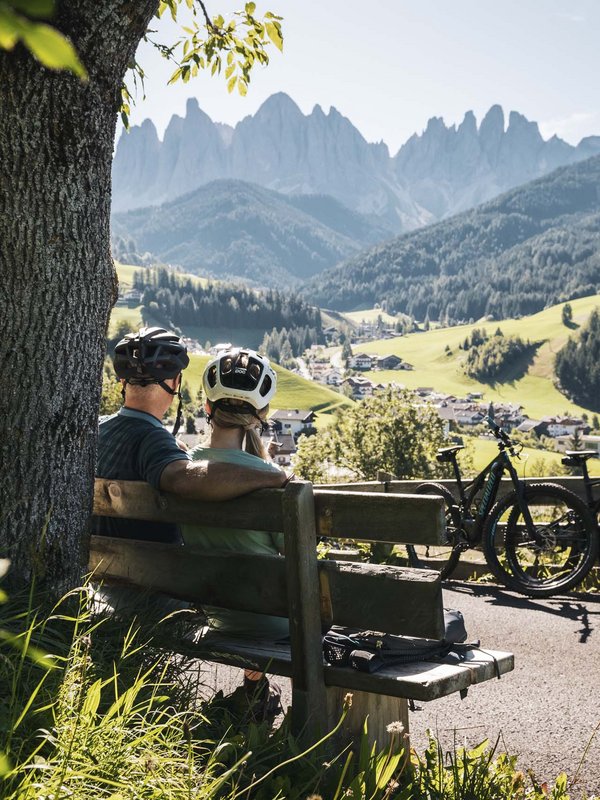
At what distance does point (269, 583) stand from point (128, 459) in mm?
1175

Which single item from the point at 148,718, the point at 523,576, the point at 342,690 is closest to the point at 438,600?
the point at 342,690

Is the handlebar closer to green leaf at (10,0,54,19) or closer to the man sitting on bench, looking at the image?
the man sitting on bench

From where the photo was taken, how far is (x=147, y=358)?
179 inches

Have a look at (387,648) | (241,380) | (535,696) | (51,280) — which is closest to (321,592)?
(387,648)

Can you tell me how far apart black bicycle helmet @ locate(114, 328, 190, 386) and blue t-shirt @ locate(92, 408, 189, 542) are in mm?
188

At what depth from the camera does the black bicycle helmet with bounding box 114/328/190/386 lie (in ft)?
14.9

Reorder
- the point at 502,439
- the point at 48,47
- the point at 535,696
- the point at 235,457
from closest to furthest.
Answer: the point at 48,47, the point at 235,457, the point at 535,696, the point at 502,439

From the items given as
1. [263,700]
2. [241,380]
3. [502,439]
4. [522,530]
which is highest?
[241,380]

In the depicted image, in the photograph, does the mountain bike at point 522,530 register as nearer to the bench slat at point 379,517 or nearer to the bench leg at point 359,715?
the bench leg at point 359,715

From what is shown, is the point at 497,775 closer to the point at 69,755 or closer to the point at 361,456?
the point at 69,755

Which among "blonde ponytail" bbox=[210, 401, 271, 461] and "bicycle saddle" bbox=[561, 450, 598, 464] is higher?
"blonde ponytail" bbox=[210, 401, 271, 461]

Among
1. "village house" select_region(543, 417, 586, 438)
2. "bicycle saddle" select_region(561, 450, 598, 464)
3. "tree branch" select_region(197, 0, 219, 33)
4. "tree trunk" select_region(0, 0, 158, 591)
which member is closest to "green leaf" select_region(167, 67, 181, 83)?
"tree branch" select_region(197, 0, 219, 33)

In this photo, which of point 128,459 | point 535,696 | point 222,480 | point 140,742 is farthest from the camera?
point 535,696

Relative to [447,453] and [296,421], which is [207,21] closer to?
[447,453]
